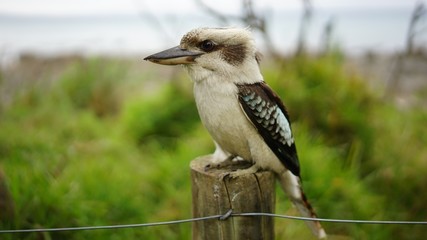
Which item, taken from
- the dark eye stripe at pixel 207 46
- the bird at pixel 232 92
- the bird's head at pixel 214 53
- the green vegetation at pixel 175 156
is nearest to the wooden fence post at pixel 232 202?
the bird at pixel 232 92

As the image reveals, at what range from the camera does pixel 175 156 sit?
14.8 ft

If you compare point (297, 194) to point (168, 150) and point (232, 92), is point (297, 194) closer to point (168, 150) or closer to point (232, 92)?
point (232, 92)

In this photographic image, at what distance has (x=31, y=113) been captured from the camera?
600 cm

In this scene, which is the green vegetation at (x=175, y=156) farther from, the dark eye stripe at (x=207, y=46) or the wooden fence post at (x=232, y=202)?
the dark eye stripe at (x=207, y=46)

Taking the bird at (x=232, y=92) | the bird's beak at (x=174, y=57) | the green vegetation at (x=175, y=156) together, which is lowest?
the green vegetation at (x=175, y=156)

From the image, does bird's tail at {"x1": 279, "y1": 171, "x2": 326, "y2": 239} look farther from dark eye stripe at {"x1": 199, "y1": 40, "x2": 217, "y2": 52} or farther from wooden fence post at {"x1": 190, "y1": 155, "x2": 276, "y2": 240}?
dark eye stripe at {"x1": 199, "y1": 40, "x2": 217, "y2": 52}

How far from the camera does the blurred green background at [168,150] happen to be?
12.0 ft

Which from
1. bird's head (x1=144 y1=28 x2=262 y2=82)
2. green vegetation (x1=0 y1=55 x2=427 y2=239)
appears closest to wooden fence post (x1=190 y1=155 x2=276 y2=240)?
bird's head (x1=144 y1=28 x2=262 y2=82)

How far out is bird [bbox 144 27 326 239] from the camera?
2.19 meters

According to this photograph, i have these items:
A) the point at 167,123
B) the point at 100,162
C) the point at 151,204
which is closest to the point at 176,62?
the point at 151,204

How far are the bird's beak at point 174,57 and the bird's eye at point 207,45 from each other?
29 mm

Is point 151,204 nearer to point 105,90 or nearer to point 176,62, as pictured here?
point 176,62

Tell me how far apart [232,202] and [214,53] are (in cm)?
65

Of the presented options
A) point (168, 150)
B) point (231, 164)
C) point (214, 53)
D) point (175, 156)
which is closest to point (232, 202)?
point (231, 164)
